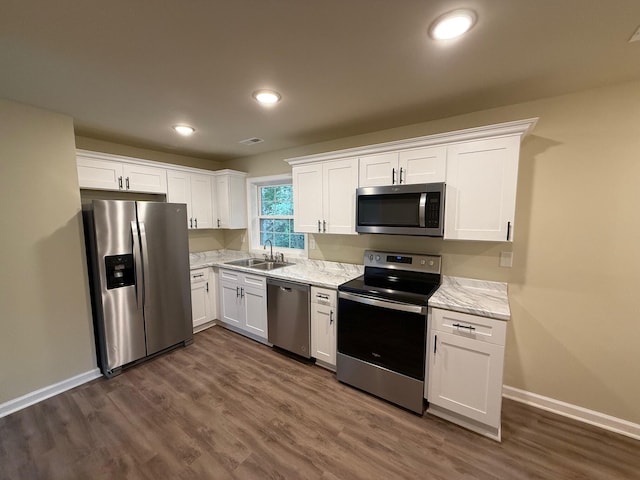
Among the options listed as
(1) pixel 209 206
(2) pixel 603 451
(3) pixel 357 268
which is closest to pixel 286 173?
(1) pixel 209 206

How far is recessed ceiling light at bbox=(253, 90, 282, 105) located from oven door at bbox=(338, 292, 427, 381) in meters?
1.78

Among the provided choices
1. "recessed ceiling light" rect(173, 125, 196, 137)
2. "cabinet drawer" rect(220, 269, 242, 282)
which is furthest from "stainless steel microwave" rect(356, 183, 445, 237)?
"recessed ceiling light" rect(173, 125, 196, 137)

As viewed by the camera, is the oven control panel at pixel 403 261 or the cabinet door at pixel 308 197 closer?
the oven control panel at pixel 403 261

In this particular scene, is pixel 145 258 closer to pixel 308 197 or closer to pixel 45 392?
pixel 45 392

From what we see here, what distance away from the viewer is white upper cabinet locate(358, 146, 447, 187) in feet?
7.24

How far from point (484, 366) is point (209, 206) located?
3.89 m

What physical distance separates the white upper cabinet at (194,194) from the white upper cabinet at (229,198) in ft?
0.35

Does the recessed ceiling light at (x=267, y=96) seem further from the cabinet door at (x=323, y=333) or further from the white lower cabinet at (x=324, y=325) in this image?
the cabinet door at (x=323, y=333)

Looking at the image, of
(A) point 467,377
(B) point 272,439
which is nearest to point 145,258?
(B) point 272,439

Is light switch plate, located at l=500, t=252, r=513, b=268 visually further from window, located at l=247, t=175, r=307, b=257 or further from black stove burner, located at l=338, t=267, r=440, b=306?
window, located at l=247, t=175, r=307, b=257

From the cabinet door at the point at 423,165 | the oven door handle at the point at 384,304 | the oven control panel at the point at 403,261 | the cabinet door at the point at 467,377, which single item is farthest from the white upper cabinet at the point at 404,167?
the cabinet door at the point at 467,377

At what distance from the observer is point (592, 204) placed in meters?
1.96

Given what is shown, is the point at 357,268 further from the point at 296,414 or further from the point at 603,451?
the point at 603,451

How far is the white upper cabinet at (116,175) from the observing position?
2.77 metres
